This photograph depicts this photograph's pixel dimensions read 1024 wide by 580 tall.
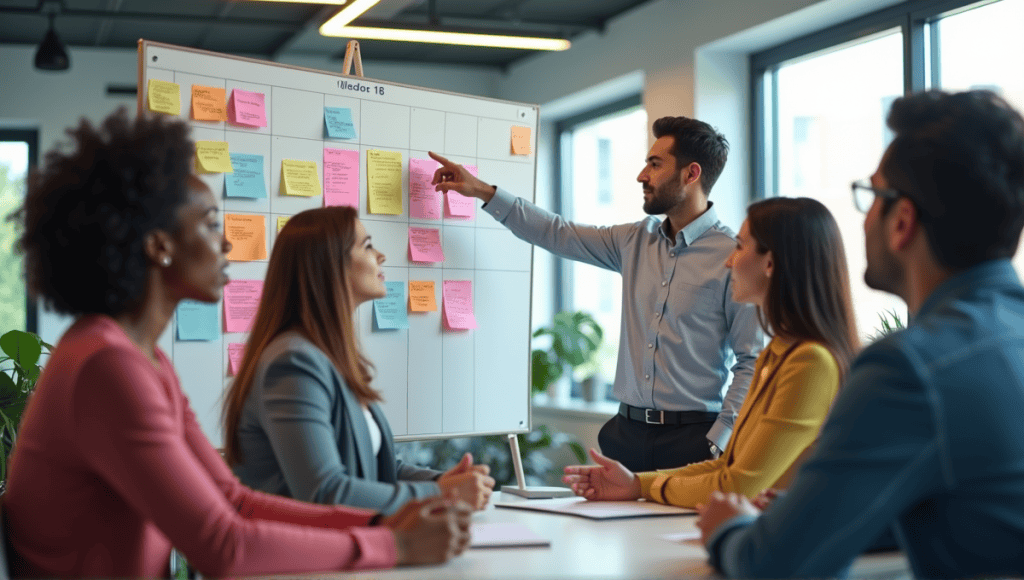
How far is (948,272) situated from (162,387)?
1.14 meters

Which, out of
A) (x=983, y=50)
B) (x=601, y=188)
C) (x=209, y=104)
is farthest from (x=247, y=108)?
(x=601, y=188)

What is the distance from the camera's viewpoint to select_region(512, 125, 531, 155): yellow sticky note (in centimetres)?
→ 311

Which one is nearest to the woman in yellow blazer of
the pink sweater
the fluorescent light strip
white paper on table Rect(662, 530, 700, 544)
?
white paper on table Rect(662, 530, 700, 544)

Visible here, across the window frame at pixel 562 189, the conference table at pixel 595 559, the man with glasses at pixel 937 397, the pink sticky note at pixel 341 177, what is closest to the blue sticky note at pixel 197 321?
the pink sticky note at pixel 341 177

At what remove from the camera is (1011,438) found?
1125 millimetres

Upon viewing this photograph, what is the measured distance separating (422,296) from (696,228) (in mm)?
955

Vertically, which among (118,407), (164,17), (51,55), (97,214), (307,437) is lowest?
(307,437)

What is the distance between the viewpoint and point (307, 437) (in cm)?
170

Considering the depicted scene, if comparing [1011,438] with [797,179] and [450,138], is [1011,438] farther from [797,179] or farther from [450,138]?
[797,179]

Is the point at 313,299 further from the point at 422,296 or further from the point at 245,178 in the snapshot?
the point at 422,296

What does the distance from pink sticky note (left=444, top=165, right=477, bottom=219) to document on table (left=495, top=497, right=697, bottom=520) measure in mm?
1103

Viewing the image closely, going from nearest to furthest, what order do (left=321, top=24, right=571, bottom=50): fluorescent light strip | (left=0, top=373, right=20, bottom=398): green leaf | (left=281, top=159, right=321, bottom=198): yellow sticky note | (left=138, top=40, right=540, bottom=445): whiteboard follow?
(left=138, top=40, right=540, bottom=445): whiteboard → (left=281, top=159, right=321, bottom=198): yellow sticky note → (left=0, top=373, right=20, bottom=398): green leaf → (left=321, top=24, right=571, bottom=50): fluorescent light strip

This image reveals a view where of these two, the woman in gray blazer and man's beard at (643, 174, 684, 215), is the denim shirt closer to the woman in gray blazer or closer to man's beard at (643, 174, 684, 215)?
the woman in gray blazer

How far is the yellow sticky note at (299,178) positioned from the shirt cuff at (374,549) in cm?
142
